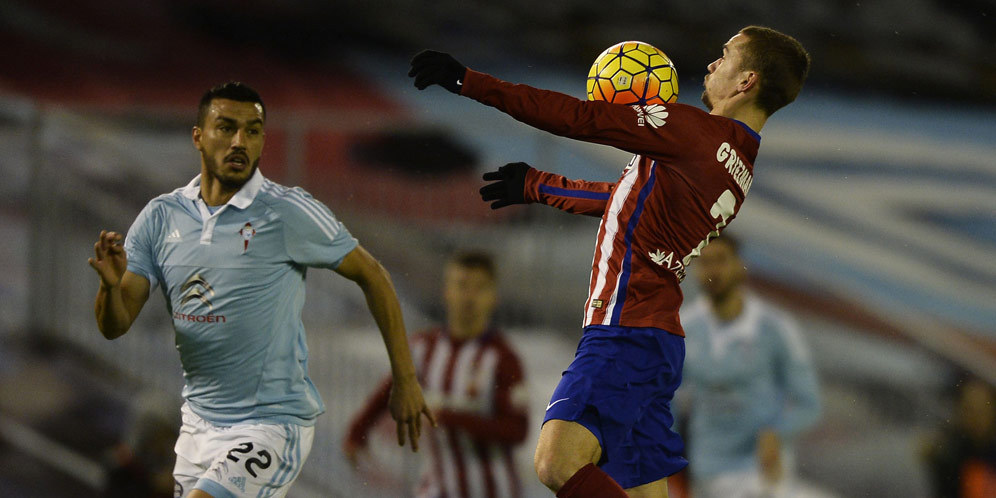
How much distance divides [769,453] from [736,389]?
1.25 feet

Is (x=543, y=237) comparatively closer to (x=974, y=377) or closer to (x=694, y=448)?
(x=694, y=448)

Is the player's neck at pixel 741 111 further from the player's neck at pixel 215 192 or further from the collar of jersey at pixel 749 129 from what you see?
the player's neck at pixel 215 192

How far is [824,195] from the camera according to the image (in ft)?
28.9

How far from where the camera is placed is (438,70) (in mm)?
2906

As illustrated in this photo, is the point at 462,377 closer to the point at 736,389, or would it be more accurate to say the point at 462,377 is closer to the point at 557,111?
the point at 736,389

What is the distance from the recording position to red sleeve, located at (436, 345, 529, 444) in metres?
5.23

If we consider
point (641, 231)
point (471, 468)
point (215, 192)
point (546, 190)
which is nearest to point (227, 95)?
point (215, 192)

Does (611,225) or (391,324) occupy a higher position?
(611,225)

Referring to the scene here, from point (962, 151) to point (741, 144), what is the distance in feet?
20.3

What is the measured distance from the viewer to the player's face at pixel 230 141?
3533mm

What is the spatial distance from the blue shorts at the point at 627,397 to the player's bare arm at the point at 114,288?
1.41 m

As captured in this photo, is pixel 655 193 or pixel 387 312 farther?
pixel 387 312

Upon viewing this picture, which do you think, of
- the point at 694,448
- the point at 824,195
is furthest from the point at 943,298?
the point at 694,448

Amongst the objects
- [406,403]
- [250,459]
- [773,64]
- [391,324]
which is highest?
[773,64]
